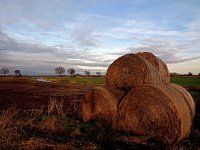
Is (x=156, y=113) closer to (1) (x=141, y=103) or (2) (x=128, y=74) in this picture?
(1) (x=141, y=103)

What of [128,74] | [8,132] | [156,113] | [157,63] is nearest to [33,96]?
[157,63]

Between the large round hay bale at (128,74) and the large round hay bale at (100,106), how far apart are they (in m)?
0.30

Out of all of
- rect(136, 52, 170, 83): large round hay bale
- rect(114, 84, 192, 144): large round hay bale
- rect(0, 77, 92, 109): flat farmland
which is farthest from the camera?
rect(0, 77, 92, 109): flat farmland

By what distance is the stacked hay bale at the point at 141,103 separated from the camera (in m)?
7.09

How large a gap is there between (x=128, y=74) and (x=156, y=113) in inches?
68.9

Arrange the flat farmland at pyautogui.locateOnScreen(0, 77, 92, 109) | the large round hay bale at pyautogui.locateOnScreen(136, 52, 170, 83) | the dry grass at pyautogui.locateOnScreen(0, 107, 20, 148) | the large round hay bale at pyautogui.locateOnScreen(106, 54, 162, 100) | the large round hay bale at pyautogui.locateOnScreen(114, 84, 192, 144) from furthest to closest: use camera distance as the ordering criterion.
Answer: the flat farmland at pyautogui.locateOnScreen(0, 77, 92, 109) → the large round hay bale at pyautogui.locateOnScreen(136, 52, 170, 83) → the large round hay bale at pyautogui.locateOnScreen(106, 54, 162, 100) → the large round hay bale at pyautogui.locateOnScreen(114, 84, 192, 144) → the dry grass at pyautogui.locateOnScreen(0, 107, 20, 148)

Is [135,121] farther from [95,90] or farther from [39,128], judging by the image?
[39,128]

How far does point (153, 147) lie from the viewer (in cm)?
668

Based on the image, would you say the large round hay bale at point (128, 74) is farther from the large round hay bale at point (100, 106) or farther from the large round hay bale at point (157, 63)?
the large round hay bale at point (157, 63)

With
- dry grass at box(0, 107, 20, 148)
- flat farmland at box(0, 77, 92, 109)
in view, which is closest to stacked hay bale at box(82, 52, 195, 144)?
dry grass at box(0, 107, 20, 148)

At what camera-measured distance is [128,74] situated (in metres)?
8.66

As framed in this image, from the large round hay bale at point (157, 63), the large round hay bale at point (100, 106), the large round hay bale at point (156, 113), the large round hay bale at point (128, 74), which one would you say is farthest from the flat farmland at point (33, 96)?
the large round hay bale at point (156, 113)

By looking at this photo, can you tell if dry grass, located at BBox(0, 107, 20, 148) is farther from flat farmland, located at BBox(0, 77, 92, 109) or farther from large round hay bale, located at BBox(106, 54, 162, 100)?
flat farmland, located at BBox(0, 77, 92, 109)

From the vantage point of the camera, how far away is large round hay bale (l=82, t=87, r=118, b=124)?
857 centimetres
